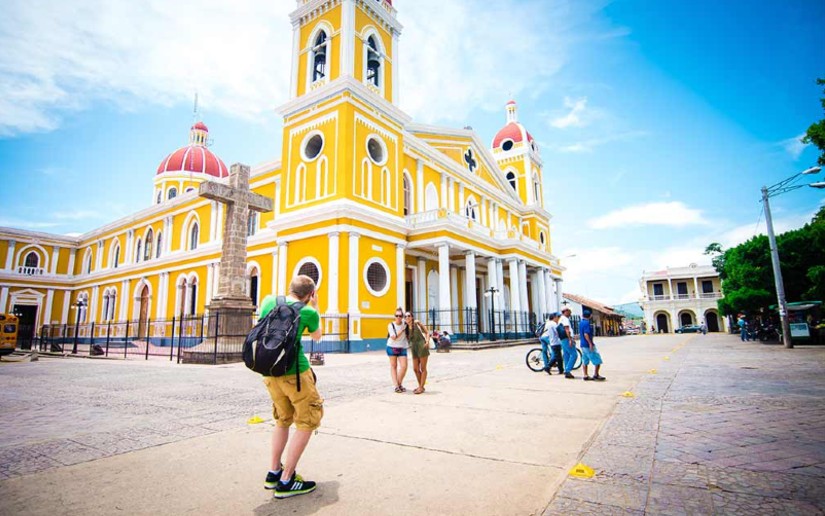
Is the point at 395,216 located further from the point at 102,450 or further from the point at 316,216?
the point at 102,450

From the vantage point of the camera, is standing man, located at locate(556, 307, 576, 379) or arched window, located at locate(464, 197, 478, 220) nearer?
standing man, located at locate(556, 307, 576, 379)

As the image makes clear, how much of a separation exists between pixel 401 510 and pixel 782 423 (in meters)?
4.24

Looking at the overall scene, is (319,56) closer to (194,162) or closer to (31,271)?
(194,162)

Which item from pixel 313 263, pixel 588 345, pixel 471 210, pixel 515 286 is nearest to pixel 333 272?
pixel 313 263

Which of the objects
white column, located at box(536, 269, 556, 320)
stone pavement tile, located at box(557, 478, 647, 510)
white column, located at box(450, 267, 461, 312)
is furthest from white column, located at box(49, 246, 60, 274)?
stone pavement tile, located at box(557, 478, 647, 510)

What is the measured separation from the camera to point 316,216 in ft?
64.2

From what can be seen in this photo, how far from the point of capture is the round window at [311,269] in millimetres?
19391

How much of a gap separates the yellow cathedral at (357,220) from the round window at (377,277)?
6cm

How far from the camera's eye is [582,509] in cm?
234

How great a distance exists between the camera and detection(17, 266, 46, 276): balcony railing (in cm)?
3731

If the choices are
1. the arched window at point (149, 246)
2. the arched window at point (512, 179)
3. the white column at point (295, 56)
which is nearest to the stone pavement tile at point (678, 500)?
the white column at point (295, 56)

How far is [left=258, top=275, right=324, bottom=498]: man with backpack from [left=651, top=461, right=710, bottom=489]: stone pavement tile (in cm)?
232

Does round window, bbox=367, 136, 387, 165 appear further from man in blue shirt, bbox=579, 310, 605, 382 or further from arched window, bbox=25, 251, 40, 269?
arched window, bbox=25, 251, 40, 269

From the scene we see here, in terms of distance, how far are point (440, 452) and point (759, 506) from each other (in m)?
2.05
